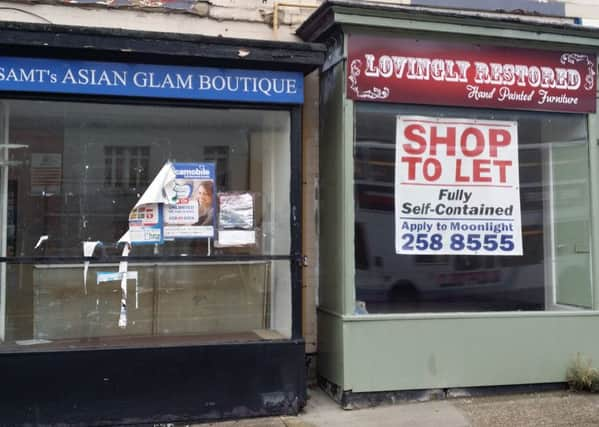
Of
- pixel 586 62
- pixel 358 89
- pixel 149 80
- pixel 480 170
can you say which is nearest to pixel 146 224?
pixel 149 80

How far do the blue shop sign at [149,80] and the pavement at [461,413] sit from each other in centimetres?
294

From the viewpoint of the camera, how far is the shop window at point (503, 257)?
6469 mm

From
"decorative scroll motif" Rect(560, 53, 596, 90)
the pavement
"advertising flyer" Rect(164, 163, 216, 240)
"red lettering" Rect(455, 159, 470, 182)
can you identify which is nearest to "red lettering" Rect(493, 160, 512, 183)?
"red lettering" Rect(455, 159, 470, 182)

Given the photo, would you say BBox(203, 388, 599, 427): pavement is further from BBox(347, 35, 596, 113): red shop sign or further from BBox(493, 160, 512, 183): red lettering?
BBox(347, 35, 596, 113): red shop sign

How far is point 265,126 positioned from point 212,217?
3.58ft

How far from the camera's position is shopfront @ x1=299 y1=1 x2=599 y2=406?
20.1 ft

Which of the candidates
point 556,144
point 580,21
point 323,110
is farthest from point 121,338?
point 580,21

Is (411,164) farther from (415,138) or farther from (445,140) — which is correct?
(445,140)

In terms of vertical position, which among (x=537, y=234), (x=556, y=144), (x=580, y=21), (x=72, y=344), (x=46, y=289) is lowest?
(x=72, y=344)

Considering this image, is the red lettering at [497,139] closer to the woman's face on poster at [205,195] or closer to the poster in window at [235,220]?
the poster in window at [235,220]

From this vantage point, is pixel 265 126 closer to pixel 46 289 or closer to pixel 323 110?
pixel 323 110

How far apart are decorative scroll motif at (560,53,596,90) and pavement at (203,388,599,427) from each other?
10.8 ft

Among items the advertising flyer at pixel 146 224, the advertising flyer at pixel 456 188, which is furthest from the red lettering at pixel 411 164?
the advertising flyer at pixel 146 224

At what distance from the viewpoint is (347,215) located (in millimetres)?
6117
